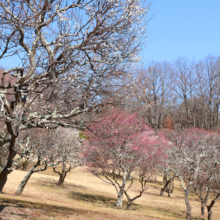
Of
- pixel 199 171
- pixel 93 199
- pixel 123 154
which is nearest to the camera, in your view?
pixel 199 171

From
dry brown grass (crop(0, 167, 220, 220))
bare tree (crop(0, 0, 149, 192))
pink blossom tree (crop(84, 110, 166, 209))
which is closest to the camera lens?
bare tree (crop(0, 0, 149, 192))

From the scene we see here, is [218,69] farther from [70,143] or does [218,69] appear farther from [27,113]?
[27,113]

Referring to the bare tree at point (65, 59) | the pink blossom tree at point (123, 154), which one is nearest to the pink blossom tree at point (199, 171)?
the pink blossom tree at point (123, 154)

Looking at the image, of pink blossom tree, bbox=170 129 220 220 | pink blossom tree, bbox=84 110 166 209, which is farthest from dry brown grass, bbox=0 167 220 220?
pink blossom tree, bbox=170 129 220 220

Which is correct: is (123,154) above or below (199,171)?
above

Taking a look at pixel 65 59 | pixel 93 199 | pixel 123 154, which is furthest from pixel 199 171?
pixel 65 59

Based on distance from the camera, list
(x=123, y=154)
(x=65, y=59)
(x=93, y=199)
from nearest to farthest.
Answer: (x=65, y=59) < (x=123, y=154) < (x=93, y=199)

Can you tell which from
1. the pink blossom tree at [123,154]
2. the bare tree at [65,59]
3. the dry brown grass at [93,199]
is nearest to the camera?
the bare tree at [65,59]

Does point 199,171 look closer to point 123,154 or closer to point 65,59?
point 123,154

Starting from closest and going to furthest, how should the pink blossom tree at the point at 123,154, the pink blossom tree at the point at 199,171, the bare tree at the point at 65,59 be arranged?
the bare tree at the point at 65,59 → the pink blossom tree at the point at 199,171 → the pink blossom tree at the point at 123,154

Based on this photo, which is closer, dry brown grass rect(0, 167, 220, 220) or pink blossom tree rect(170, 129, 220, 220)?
pink blossom tree rect(170, 129, 220, 220)

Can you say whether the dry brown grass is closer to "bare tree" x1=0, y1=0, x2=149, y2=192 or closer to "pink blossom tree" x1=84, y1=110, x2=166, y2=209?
"pink blossom tree" x1=84, y1=110, x2=166, y2=209

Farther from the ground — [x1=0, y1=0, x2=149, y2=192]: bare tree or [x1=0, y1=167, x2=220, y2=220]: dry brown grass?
[x1=0, y1=0, x2=149, y2=192]: bare tree

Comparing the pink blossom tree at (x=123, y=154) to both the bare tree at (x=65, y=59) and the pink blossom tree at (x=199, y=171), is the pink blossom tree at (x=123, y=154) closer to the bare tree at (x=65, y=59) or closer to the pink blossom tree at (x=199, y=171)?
the pink blossom tree at (x=199, y=171)
